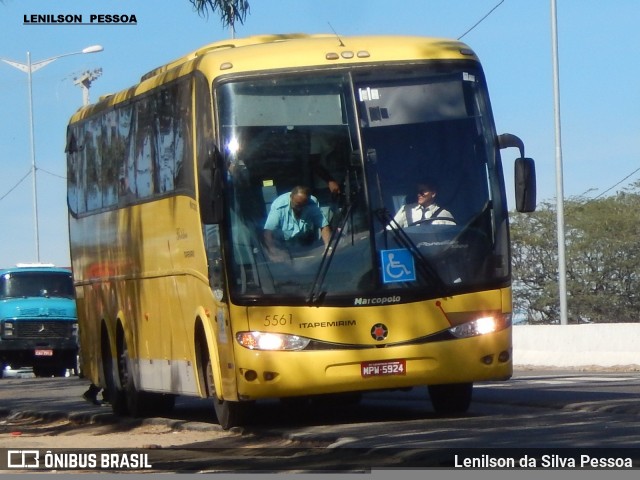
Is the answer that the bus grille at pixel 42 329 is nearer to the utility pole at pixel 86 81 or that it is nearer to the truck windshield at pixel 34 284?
the truck windshield at pixel 34 284

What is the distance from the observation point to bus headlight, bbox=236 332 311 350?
A: 14125 millimetres

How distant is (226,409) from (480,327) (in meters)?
2.67

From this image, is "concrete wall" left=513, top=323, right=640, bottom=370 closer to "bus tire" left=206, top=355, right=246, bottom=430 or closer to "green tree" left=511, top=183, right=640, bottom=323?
"bus tire" left=206, top=355, right=246, bottom=430

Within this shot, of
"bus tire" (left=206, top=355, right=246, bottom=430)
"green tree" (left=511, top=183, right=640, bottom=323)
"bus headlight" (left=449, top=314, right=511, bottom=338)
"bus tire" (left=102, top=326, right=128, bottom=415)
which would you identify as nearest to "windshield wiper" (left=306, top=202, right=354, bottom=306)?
"bus headlight" (left=449, top=314, right=511, bottom=338)

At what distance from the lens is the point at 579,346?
28906 mm

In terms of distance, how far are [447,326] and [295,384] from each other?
4.86ft

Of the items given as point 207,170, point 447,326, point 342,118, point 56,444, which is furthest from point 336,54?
point 56,444

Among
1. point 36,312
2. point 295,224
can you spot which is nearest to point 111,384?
point 295,224

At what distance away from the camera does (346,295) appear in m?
14.2

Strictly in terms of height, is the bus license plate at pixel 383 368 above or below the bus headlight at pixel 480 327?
below

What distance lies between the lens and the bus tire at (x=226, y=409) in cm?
1522

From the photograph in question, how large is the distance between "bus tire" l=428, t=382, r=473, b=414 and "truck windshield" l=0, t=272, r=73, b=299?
A: 816 inches

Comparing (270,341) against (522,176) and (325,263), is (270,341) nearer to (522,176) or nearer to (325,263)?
(325,263)

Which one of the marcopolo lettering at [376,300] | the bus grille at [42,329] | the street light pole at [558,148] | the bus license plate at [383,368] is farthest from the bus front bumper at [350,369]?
the bus grille at [42,329]
